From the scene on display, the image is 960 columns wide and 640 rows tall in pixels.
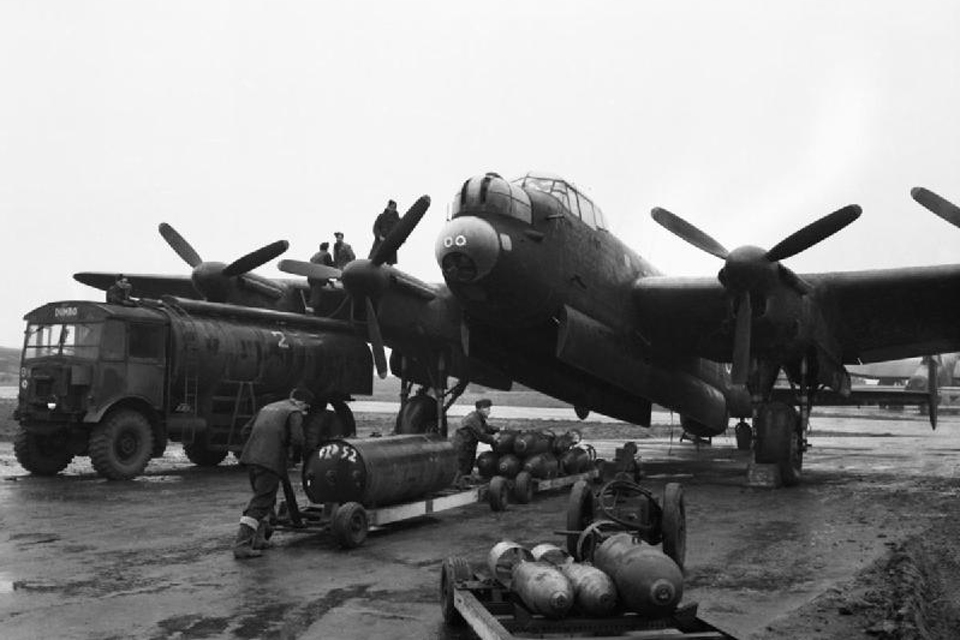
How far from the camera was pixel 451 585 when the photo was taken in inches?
260

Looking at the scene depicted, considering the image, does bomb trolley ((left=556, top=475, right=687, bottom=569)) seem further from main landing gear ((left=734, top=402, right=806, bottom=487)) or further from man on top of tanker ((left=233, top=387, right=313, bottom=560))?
main landing gear ((left=734, top=402, right=806, bottom=487))

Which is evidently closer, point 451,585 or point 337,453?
point 451,585

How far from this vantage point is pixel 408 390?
2016cm

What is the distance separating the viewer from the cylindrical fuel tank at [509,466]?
14.3 m

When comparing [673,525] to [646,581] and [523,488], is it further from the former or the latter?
[523,488]

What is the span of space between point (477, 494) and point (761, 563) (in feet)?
16.0

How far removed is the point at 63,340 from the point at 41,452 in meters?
2.32

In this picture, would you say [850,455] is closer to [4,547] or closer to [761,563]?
[761,563]

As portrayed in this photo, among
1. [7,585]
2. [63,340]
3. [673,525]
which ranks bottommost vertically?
[7,585]

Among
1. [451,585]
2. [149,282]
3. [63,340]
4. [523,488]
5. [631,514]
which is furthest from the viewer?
[149,282]

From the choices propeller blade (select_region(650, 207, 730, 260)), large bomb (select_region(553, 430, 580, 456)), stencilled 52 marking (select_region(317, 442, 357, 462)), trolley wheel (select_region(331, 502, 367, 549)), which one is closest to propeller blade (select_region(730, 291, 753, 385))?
propeller blade (select_region(650, 207, 730, 260))

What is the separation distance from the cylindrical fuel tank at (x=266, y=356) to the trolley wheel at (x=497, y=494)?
7597 mm

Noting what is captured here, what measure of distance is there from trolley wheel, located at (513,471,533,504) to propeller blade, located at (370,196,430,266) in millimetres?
5760

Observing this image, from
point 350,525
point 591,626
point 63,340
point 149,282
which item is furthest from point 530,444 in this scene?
point 149,282
